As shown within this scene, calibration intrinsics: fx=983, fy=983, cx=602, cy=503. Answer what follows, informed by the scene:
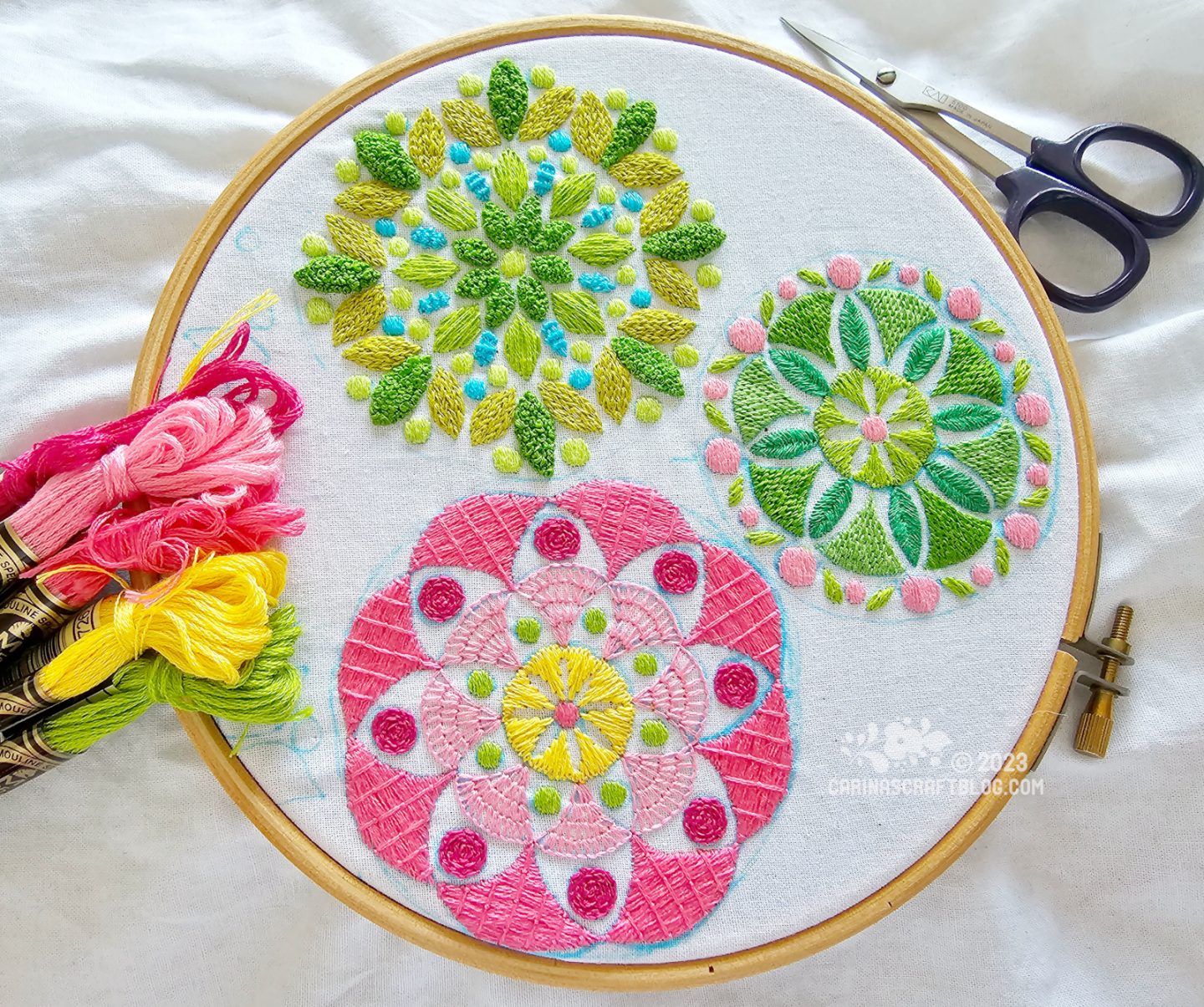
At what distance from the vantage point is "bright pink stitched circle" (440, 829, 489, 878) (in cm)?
81

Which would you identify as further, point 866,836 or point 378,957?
point 378,957

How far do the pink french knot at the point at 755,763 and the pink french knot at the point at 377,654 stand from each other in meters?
0.25

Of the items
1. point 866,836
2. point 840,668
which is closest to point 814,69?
point 840,668

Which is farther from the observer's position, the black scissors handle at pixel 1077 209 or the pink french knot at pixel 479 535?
the black scissors handle at pixel 1077 209

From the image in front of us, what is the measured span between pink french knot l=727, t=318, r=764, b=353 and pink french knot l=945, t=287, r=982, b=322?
173 mm

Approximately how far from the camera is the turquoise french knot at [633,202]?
88 cm

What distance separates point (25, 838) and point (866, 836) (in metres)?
0.82

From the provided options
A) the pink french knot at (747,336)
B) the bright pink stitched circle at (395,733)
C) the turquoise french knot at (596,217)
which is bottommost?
the bright pink stitched circle at (395,733)

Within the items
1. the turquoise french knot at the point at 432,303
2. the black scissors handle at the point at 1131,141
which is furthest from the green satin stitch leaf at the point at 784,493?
the black scissors handle at the point at 1131,141

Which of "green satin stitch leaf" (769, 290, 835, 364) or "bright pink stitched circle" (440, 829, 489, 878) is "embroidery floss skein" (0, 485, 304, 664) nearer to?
"bright pink stitched circle" (440, 829, 489, 878)

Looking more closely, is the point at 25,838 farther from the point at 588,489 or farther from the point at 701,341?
the point at 701,341

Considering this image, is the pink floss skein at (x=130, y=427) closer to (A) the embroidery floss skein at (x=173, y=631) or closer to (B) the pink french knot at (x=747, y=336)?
(A) the embroidery floss skein at (x=173, y=631)

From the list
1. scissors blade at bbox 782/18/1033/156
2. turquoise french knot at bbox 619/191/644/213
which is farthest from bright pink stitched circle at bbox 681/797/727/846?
scissors blade at bbox 782/18/1033/156

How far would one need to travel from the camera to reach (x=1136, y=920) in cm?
100
